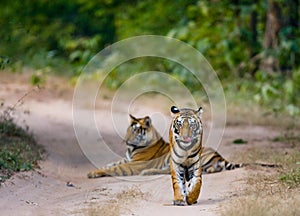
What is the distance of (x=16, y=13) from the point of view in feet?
67.2

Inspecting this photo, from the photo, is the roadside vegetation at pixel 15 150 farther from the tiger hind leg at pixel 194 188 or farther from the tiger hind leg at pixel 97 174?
the tiger hind leg at pixel 194 188

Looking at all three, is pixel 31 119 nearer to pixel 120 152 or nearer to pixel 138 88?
pixel 120 152

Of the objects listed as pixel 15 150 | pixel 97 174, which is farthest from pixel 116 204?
pixel 15 150

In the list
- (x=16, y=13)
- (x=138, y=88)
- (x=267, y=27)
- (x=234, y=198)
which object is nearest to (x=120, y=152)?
(x=234, y=198)

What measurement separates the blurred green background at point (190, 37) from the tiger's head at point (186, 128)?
170 inches

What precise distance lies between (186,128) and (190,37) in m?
9.76

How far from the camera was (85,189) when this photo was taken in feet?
25.6

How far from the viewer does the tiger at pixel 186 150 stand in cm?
678

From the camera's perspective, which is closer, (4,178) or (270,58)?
(4,178)

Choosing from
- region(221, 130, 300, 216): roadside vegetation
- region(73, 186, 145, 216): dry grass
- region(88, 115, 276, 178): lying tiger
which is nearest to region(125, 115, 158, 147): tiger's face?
region(88, 115, 276, 178): lying tiger

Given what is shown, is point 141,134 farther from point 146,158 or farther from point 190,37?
point 190,37

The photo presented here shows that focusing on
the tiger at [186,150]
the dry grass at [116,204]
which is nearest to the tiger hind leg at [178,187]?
the tiger at [186,150]

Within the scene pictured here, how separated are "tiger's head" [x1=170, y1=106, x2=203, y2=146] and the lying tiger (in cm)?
171

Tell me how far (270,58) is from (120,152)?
231 inches
